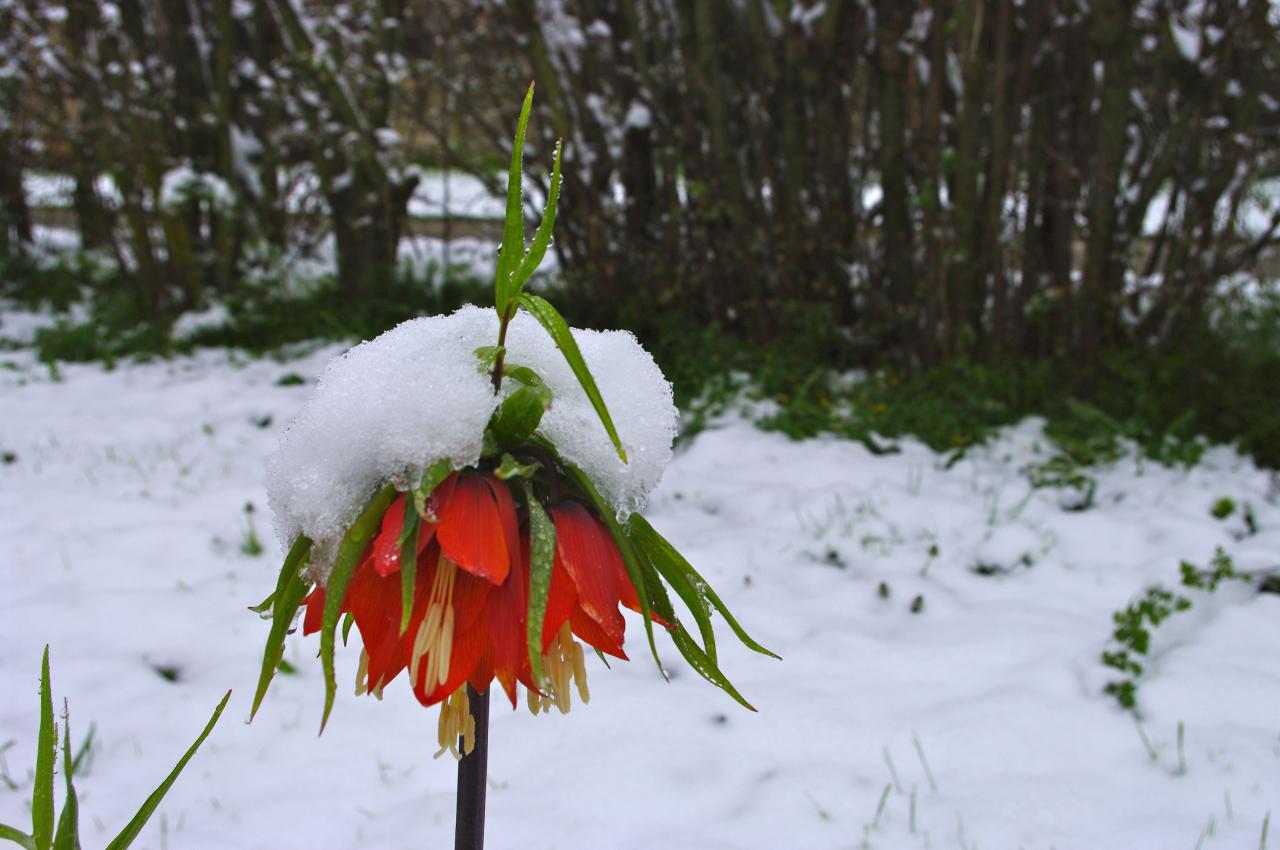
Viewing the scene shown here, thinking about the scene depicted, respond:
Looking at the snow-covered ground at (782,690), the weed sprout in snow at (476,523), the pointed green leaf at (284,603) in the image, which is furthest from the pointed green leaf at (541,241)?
the snow-covered ground at (782,690)

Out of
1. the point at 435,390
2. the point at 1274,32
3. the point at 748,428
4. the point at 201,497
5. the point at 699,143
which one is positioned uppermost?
the point at 1274,32

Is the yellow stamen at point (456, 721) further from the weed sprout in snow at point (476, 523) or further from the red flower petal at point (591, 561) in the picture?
the red flower petal at point (591, 561)

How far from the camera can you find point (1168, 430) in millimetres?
3117

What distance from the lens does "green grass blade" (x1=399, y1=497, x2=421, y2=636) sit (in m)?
0.62

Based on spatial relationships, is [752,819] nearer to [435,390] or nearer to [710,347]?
[435,390]

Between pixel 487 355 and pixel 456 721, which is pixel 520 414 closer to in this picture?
pixel 487 355

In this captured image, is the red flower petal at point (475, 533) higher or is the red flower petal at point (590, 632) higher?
the red flower petal at point (475, 533)

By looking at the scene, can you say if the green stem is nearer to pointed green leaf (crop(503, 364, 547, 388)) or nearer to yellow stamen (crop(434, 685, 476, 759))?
pointed green leaf (crop(503, 364, 547, 388))

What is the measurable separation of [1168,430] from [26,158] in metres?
7.45

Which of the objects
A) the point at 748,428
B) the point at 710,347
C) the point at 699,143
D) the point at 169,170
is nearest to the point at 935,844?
the point at 748,428

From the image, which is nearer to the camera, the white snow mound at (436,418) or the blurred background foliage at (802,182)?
the white snow mound at (436,418)

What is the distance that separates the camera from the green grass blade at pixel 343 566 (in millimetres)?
618

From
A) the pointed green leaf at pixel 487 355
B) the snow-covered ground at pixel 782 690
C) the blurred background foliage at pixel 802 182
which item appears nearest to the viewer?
the pointed green leaf at pixel 487 355

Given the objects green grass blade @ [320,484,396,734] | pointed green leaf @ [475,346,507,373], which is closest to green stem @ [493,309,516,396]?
pointed green leaf @ [475,346,507,373]
